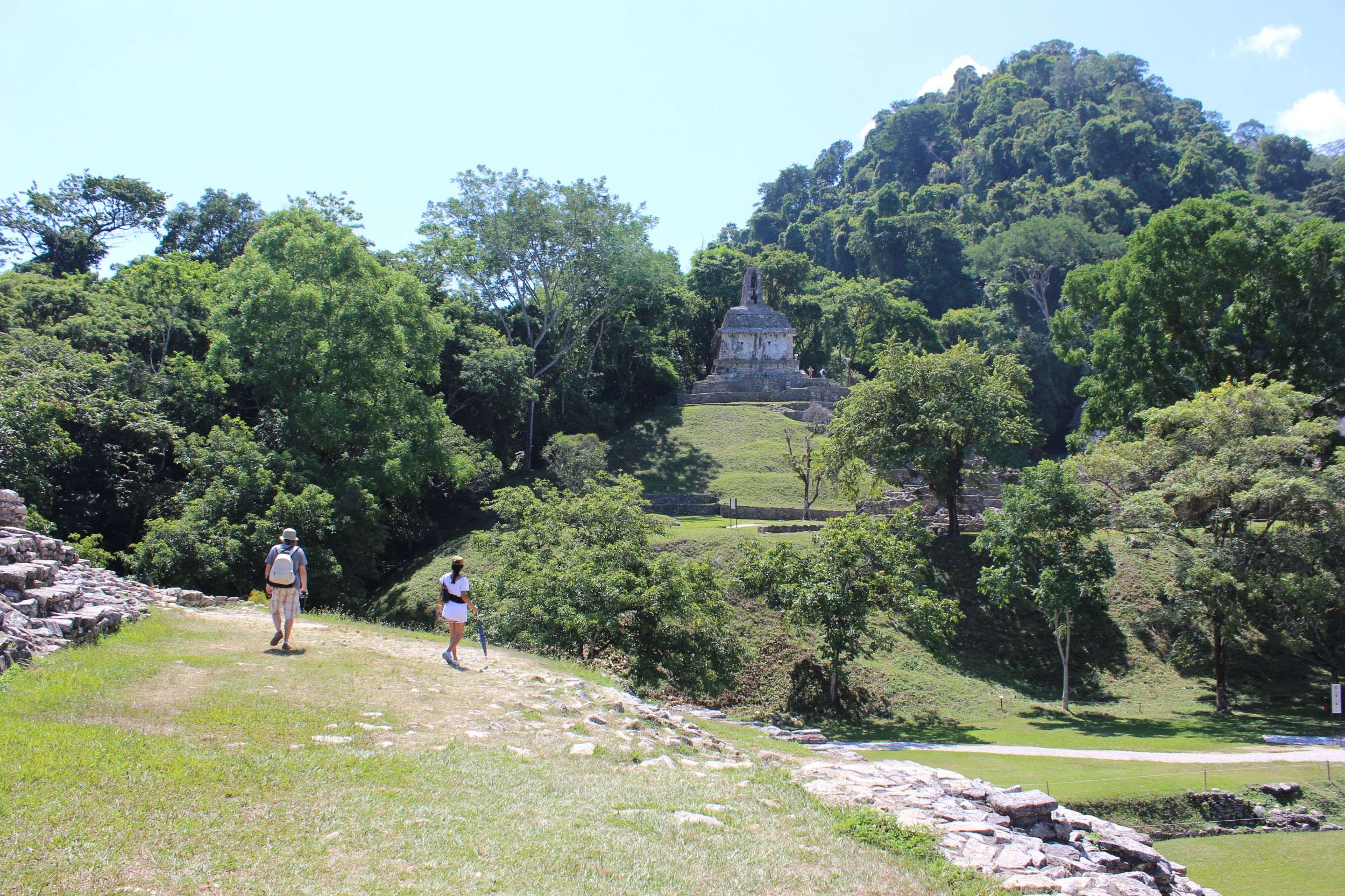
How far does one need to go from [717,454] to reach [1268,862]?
33106mm

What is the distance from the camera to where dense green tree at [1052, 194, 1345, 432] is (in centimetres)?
3162

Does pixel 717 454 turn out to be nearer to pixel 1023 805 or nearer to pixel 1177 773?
pixel 1177 773

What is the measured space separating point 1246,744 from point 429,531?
2840 centimetres

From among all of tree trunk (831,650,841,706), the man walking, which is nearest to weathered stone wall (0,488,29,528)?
the man walking

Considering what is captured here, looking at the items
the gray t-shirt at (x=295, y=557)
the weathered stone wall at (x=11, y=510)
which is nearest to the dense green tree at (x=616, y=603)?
the gray t-shirt at (x=295, y=557)

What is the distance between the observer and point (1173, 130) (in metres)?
104

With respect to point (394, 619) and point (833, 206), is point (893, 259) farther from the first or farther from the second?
point (394, 619)

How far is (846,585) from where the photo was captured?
20906mm

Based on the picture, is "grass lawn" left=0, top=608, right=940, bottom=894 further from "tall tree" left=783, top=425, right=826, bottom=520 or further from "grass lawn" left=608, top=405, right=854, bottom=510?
"grass lawn" left=608, top=405, right=854, bottom=510

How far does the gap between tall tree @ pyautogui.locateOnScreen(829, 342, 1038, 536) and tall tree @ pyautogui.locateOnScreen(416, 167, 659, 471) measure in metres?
19.1

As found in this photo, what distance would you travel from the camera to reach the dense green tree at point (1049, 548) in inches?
877

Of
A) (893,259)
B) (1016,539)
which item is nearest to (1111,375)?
(1016,539)

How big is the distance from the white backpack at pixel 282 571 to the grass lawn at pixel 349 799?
5.19 feet

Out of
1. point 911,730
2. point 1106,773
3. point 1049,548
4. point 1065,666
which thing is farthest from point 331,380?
point 1106,773
